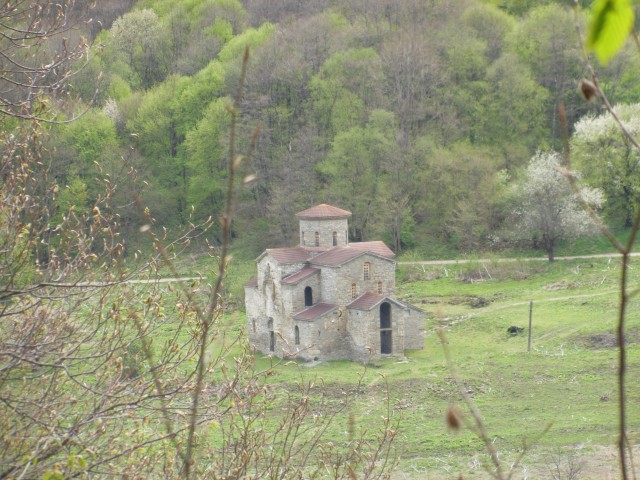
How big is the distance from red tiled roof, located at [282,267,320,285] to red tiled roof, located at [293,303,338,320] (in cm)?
109

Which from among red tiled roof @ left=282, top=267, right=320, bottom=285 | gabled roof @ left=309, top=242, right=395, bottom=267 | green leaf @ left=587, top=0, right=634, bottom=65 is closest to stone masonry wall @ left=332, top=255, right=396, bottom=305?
gabled roof @ left=309, top=242, right=395, bottom=267

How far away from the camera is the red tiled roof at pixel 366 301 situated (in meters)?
29.6

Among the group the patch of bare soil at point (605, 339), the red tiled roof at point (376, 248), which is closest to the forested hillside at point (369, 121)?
the red tiled roof at point (376, 248)

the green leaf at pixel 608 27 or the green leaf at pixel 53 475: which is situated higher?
the green leaf at pixel 608 27

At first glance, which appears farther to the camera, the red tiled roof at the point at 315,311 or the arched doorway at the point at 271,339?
the arched doorway at the point at 271,339

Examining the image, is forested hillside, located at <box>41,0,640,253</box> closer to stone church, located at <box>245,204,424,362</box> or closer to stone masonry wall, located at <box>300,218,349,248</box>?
stone masonry wall, located at <box>300,218,349,248</box>

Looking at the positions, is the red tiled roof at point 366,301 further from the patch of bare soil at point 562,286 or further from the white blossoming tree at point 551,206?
the white blossoming tree at point 551,206

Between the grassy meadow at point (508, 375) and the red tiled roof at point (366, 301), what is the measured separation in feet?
6.13

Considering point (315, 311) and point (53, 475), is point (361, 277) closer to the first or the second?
point (315, 311)

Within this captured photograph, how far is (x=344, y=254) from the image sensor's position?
30.4m

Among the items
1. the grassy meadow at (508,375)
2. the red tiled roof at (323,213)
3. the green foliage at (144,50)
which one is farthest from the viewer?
the green foliage at (144,50)

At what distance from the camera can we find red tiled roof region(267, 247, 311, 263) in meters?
30.8

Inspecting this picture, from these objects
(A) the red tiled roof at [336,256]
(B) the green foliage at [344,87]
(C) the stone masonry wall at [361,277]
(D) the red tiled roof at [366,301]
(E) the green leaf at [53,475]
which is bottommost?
(D) the red tiled roof at [366,301]

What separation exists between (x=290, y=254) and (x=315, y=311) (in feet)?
7.78
